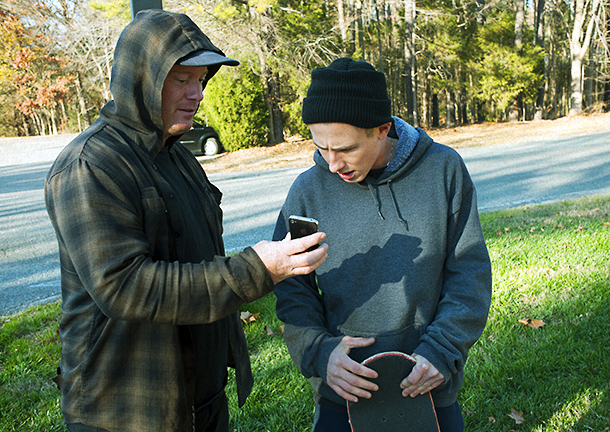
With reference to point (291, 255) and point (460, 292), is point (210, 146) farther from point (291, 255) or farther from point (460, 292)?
point (291, 255)

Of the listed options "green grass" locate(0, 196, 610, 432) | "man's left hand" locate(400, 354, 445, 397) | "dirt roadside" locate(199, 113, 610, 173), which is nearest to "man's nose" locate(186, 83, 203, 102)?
"man's left hand" locate(400, 354, 445, 397)

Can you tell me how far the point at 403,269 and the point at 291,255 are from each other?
1.81 ft

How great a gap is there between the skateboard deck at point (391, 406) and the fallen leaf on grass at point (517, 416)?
4.82 feet

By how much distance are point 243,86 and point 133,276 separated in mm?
19214

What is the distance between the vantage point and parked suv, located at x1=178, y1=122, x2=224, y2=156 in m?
19.8

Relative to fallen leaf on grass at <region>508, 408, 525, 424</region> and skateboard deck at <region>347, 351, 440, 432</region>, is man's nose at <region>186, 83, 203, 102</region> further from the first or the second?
fallen leaf on grass at <region>508, 408, 525, 424</region>

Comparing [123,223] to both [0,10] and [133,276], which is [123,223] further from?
[0,10]

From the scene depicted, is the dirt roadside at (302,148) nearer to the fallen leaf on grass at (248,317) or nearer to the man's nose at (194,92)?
the fallen leaf on grass at (248,317)

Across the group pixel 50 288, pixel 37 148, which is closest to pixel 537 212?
pixel 50 288

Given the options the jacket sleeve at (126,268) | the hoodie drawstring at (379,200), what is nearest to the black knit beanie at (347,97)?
the hoodie drawstring at (379,200)

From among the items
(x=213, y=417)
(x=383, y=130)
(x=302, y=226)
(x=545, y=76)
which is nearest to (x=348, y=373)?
(x=302, y=226)

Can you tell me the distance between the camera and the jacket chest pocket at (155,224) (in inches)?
66.3

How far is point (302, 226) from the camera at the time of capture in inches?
66.1

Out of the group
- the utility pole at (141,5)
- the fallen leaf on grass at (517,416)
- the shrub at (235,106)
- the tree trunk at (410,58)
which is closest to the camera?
the fallen leaf on grass at (517,416)
